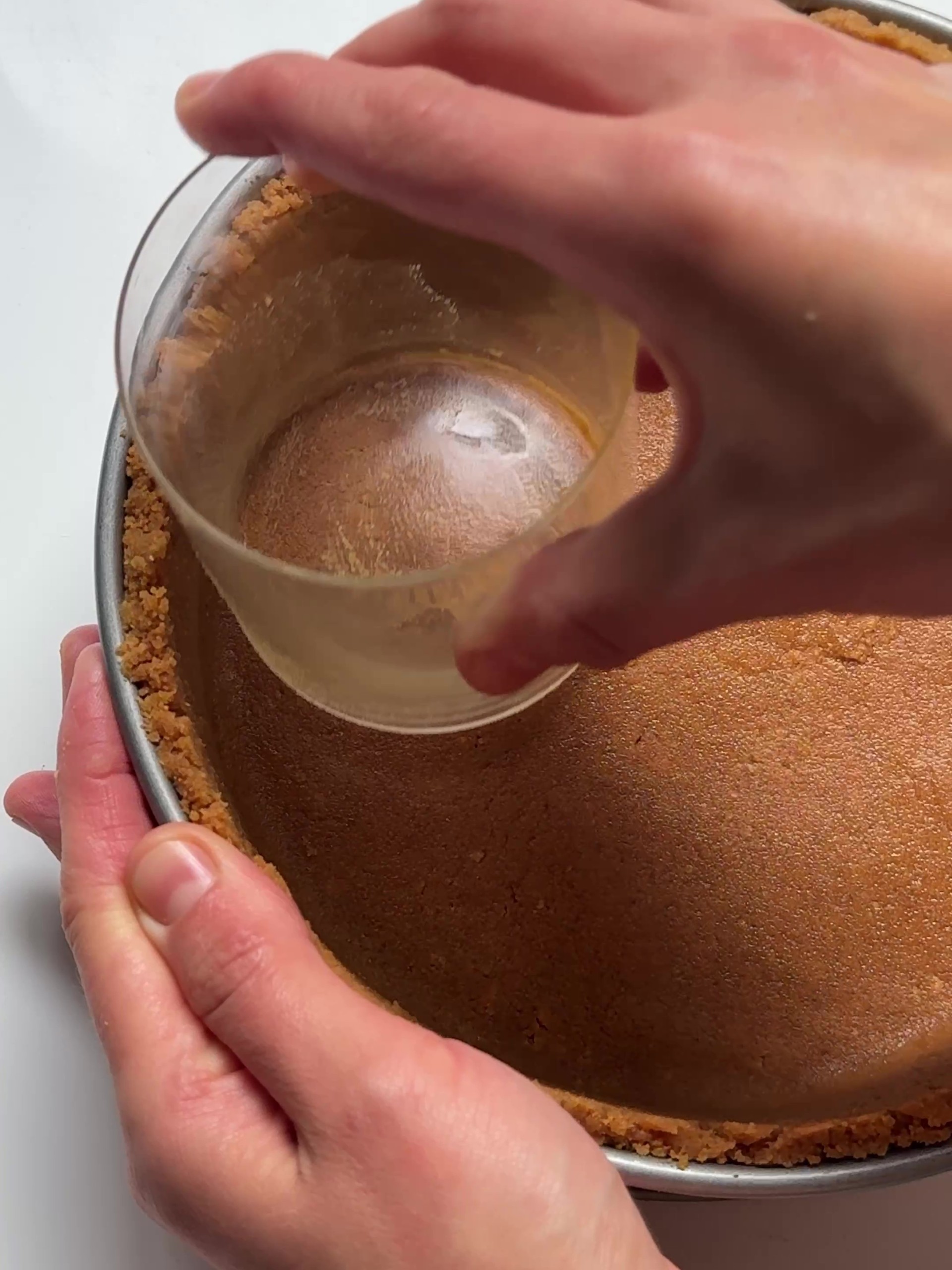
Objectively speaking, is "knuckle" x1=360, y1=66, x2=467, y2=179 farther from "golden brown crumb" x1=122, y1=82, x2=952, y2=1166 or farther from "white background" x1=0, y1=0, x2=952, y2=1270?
"white background" x1=0, y1=0, x2=952, y2=1270

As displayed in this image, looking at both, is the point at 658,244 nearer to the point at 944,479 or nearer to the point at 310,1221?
the point at 944,479

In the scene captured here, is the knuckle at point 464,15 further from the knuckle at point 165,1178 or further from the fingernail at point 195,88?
the knuckle at point 165,1178

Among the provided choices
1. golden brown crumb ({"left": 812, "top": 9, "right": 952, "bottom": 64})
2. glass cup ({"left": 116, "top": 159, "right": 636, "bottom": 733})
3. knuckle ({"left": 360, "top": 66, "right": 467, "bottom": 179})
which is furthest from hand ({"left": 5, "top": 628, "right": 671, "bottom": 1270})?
golden brown crumb ({"left": 812, "top": 9, "right": 952, "bottom": 64})

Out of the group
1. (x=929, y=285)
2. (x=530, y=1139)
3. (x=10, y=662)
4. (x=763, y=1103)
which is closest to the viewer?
(x=929, y=285)

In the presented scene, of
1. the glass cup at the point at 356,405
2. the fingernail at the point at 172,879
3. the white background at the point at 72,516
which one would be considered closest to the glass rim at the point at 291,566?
the glass cup at the point at 356,405

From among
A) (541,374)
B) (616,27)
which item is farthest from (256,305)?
(616,27)
